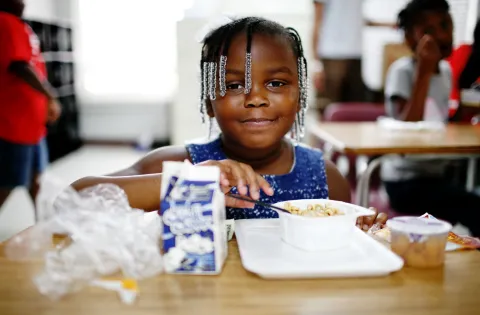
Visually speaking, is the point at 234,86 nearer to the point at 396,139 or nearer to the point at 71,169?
the point at 396,139

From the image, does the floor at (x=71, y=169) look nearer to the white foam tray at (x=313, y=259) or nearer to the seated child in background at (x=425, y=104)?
the seated child in background at (x=425, y=104)

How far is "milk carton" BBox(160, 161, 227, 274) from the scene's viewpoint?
762 mm

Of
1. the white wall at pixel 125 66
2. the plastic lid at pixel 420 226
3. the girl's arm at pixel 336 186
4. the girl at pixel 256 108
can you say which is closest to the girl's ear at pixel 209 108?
the girl at pixel 256 108

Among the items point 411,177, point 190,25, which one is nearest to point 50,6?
point 190,25

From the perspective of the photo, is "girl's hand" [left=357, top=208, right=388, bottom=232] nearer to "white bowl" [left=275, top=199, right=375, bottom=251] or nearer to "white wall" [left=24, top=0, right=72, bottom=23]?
"white bowl" [left=275, top=199, right=375, bottom=251]

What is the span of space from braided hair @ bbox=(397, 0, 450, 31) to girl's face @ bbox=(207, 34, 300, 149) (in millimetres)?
1494

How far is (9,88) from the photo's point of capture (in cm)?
287

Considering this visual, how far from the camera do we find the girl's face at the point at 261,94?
3.94 ft

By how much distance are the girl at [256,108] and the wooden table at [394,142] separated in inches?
23.3

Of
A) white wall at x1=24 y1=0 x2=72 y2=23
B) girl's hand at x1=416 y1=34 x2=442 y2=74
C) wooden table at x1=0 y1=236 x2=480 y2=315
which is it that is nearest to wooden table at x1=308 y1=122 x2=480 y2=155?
girl's hand at x1=416 y1=34 x2=442 y2=74

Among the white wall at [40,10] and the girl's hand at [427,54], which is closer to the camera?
the girl's hand at [427,54]

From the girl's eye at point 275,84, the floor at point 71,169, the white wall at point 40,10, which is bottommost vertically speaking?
the floor at point 71,169

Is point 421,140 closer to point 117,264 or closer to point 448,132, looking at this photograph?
point 448,132

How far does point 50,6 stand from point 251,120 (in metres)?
5.89
